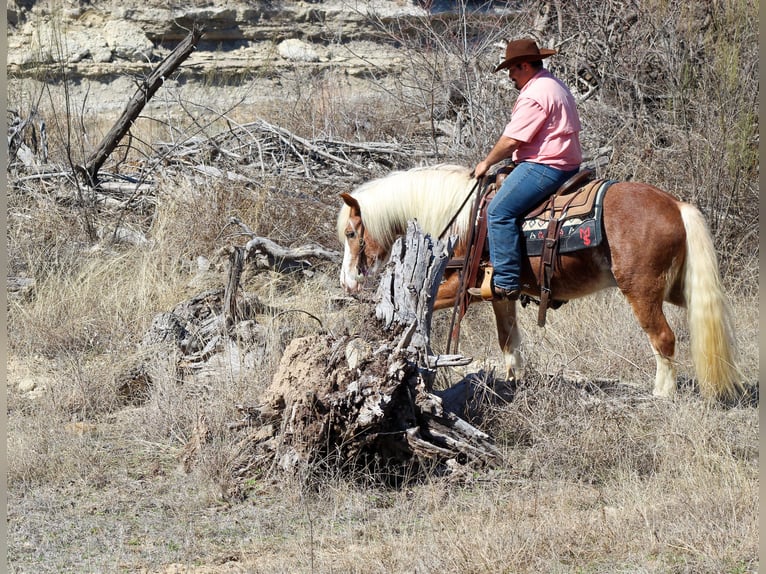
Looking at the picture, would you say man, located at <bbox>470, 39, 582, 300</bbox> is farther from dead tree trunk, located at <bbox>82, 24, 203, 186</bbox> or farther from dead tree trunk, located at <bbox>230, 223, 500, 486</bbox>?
dead tree trunk, located at <bbox>82, 24, 203, 186</bbox>

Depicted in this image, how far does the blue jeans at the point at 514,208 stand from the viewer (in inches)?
223

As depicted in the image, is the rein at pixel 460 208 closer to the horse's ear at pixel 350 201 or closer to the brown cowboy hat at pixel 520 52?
the horse's ear at pixel 350 201

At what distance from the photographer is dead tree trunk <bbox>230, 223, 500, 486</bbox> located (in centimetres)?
455

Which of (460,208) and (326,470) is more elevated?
(460,208)

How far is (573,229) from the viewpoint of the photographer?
221 inches

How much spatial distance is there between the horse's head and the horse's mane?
0.21 feet

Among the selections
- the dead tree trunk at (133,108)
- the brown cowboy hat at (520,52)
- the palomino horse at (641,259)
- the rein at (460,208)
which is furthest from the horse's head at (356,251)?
the dead tree trunk at (133,108)

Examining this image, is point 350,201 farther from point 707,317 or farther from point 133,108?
point 133,108

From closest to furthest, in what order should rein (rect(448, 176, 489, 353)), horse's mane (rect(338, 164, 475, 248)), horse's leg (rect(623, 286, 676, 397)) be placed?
horse's leg (rect(623, 286, 676, 397)) < rein (rect(448, 176, 489, 353)) < horse's mane (rect(338, 164, 475, 248))

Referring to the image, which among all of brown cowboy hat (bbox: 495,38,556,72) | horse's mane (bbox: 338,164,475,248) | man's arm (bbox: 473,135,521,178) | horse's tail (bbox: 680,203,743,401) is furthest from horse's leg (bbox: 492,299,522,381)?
brown cowboy hat (bbox: 495,38,556,72)

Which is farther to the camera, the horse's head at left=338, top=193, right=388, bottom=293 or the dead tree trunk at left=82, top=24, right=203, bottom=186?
the dead tree trunk at left=82, top=24, right=203, bottom=186

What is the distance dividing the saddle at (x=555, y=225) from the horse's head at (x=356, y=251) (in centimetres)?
76

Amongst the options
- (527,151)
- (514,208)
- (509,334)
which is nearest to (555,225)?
(514,208)

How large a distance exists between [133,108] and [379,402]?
600 cm
